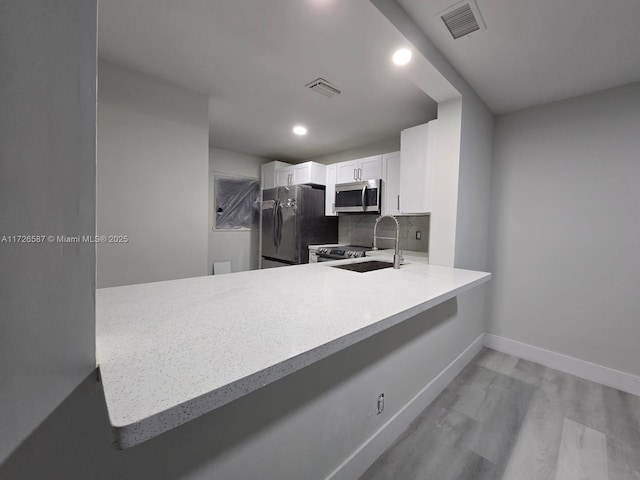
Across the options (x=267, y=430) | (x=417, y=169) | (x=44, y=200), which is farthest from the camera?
(x=417, y=169)

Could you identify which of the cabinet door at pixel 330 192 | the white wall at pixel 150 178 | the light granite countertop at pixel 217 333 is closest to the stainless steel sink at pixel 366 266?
the light granite countertop at pixel 217 333

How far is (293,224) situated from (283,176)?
0.98 meters

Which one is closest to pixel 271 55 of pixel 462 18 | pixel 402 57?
pixel 402 57

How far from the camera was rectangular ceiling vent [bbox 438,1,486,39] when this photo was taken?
56.6 inches

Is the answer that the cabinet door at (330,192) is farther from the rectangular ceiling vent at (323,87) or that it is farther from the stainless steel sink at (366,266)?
the stainless steel sink at (366,266)

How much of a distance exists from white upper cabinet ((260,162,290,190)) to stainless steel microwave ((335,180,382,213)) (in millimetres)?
1263

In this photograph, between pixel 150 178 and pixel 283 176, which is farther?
pixel 283 176

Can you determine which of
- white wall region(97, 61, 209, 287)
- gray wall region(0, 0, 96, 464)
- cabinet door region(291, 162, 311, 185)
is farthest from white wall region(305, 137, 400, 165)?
gray wall region(0, 0, 96, 464)

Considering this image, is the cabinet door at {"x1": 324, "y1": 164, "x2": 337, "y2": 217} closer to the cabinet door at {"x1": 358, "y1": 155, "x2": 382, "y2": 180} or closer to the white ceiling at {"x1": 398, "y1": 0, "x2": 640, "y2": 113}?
the cabinet door at {"x1": 358, "y1": 155, "x2": 382, "y2": 180}

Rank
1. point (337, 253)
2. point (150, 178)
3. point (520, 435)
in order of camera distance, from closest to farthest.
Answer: point (520, 435), point (150, 178), point (337, 253)

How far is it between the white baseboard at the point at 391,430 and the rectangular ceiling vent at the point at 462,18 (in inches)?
91.8

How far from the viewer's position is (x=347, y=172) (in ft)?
12.2

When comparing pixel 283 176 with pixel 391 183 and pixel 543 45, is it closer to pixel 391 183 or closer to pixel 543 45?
pixel 391 183

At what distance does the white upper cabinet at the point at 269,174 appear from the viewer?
175 inches
